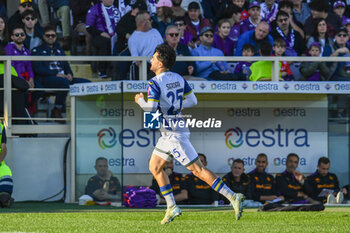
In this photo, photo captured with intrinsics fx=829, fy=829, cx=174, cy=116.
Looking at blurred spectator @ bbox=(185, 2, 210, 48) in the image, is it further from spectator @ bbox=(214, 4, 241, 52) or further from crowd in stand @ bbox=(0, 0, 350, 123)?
spectator @ bbox=(214, 4, 241, 52)

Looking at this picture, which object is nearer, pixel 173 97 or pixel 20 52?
pixel 173 97

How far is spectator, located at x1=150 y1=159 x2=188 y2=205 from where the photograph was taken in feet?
45.8

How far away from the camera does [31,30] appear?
15078 mm

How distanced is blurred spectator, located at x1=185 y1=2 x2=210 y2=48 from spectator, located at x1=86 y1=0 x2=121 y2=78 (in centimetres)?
138

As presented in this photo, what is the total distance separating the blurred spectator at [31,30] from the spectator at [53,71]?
294 millimetres

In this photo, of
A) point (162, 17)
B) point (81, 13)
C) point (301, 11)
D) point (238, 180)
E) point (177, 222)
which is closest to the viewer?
point (177, 222)

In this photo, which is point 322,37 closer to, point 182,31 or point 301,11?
point 301,11

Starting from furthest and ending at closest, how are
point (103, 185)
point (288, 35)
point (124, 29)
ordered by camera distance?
point (288, 35) → point (124, 29) → point (103, 185)

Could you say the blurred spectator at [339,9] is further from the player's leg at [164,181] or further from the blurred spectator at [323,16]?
the player's leg at [164,181]

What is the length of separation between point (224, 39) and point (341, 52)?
7.18ft

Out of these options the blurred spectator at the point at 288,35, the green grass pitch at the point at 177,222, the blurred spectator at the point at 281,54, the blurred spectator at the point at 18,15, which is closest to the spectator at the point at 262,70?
the blurred spectator at the point at 281,54

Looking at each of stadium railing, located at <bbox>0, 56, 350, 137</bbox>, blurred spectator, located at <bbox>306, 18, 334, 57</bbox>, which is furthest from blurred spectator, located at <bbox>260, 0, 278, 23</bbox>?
stadium railing, located at <bbox>0, 56, 350, 137</bbox>

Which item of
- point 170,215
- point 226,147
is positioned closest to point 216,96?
point 226,147

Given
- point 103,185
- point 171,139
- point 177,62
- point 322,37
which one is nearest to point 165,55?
point 171,139
